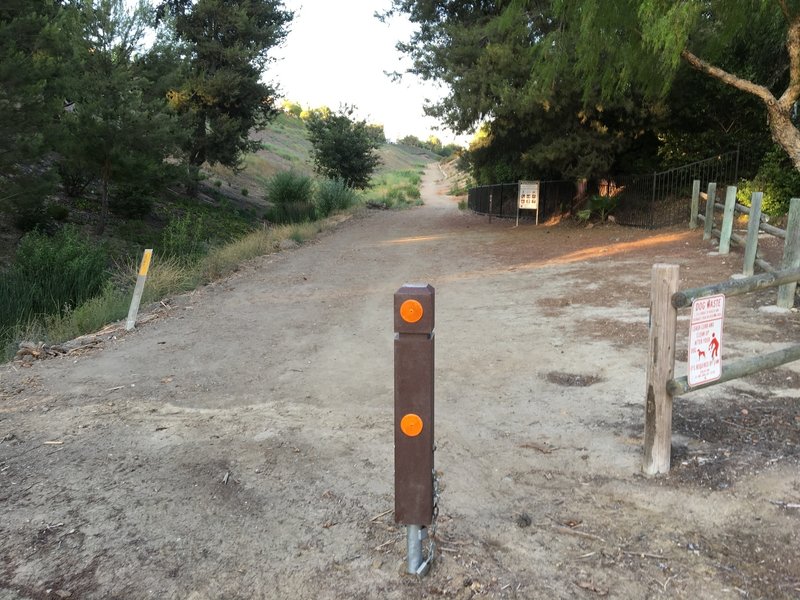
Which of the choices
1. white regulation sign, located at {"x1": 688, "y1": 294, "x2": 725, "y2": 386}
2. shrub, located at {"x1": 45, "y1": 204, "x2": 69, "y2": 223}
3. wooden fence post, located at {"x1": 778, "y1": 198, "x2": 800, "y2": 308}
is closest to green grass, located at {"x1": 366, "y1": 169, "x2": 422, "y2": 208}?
shrub, located at {"x1": 45, "y1": 204, "x2": 69, "y2": 223}

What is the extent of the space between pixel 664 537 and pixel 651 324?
44.2 inches

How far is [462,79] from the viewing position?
57.6ft

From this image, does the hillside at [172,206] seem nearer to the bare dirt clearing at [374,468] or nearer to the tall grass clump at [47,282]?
the tall grass clump at [47,282]

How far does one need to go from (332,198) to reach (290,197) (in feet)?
6.43

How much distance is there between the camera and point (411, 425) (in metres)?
2.83

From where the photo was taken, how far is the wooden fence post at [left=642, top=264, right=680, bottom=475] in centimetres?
363

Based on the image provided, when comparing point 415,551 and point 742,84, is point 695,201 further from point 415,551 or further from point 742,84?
point 415,551

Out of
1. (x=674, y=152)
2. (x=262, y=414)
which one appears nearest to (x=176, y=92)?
(x=674, y=152)

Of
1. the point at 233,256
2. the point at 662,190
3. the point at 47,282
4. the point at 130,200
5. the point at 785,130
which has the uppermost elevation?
the point at 785,130

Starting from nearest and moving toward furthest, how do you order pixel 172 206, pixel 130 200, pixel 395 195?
pixel 130 200 < pixel 172 206 < pixel 395 195

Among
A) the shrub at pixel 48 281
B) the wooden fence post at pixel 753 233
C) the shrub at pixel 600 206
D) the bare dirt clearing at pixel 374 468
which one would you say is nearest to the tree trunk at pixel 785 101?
the wooden fence post at pixel 753 233

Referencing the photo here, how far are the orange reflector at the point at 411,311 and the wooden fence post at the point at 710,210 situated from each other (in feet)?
37.0

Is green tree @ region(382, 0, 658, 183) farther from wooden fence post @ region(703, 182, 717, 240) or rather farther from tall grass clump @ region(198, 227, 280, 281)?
tall grass clump @ region(198, 227, 280, 281)

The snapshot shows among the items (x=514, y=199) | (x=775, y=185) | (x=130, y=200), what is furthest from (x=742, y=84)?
(x=130, y=200)
